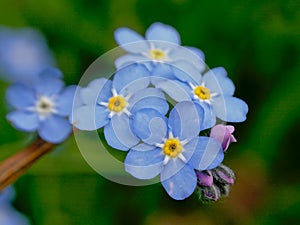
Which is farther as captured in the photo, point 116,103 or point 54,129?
point 54,129

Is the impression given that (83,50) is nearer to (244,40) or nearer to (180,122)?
(244,40)

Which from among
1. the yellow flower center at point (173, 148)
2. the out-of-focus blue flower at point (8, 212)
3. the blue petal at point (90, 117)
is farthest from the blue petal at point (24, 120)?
the yellow flower center at point (173, 148)

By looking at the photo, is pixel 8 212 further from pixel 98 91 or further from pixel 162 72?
pixel 162 72

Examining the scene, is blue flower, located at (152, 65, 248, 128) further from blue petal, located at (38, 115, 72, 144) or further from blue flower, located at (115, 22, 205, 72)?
blue petal, located at (38, 115, 72, 144)

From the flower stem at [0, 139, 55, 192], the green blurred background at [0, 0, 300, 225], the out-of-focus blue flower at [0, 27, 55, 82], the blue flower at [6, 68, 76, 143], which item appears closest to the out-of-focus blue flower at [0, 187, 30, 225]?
the green blurred background at [0, 0, 300, 225]

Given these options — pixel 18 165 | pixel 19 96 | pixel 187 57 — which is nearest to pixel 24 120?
pixel 19 96

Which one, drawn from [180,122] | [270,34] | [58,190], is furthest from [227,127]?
[270,34]
